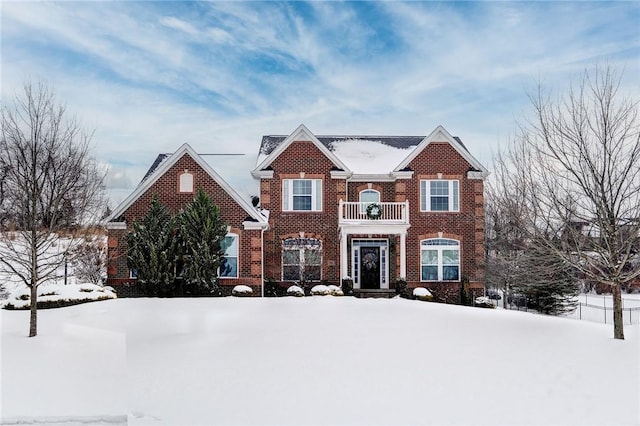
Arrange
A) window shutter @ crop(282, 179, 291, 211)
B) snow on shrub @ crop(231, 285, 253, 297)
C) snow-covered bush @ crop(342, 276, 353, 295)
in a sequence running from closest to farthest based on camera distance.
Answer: snow on shrub @ crop(231, 285, 253, 297) < snow-covered bush @ crop(342, 276, 353, 295) < window shutter @ crop(282, 179, 291, 211)

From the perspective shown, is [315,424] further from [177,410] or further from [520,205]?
[520,205]

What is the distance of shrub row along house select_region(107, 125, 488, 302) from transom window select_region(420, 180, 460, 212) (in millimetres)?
44

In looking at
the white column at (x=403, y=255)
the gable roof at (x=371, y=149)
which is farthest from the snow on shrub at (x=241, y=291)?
the white column at (x=403, y=255)

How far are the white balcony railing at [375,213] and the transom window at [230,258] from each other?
444 centimetres

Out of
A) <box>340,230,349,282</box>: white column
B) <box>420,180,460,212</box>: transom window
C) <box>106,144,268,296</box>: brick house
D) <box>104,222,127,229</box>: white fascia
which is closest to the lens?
<box>104,222,127,229</box>: white fascia

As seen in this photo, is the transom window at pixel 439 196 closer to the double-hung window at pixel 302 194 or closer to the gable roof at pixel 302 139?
the gable roof at pixel 302 139

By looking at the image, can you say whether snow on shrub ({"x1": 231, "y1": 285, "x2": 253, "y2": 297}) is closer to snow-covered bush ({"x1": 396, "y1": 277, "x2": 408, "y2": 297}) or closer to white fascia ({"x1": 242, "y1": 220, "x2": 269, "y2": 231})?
white fascia ({"x1": 242, "y1": 220, "x2": 269, "y2": 231})

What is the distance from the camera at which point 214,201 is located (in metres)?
22.3

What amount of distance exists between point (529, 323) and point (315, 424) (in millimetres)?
8106

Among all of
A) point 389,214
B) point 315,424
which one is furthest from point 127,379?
point 389,214

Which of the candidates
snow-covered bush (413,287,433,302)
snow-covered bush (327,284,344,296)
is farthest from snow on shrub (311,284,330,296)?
snow-covered bush (413,287,433,302)

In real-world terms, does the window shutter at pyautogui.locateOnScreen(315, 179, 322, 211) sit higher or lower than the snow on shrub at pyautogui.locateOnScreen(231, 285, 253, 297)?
higher

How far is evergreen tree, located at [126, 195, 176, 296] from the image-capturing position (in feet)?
66.8

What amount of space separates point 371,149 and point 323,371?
17.8 meters
